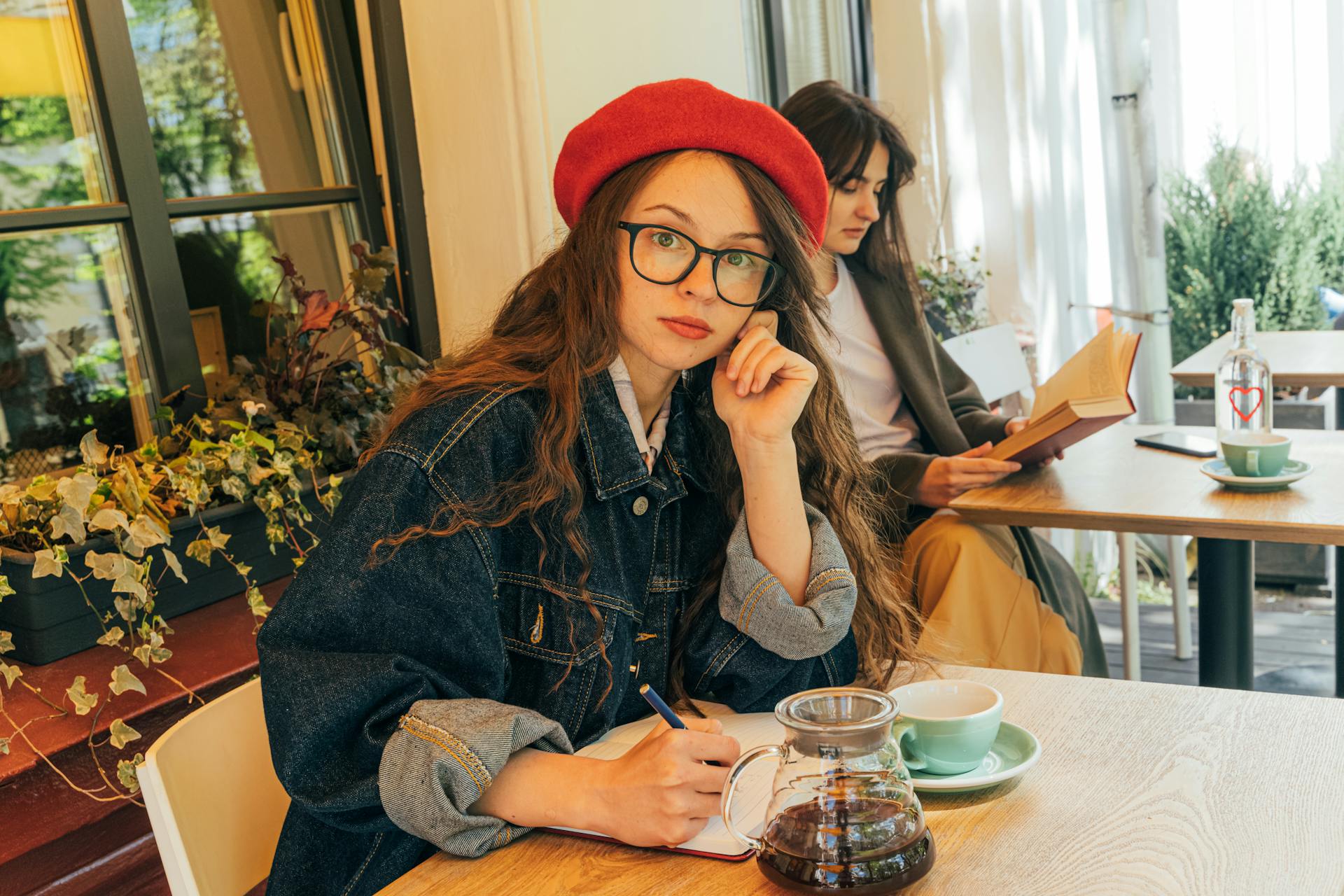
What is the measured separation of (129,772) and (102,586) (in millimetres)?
320

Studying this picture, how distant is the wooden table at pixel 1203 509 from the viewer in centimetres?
184

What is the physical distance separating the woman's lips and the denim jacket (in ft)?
0.33

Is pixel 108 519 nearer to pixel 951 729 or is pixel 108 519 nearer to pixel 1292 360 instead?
pixel 951 729

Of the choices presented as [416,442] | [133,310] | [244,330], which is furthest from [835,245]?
[416,442]

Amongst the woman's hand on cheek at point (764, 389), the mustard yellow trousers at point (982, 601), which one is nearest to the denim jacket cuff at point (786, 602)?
the woman's hand on cheek at point (764, 389)

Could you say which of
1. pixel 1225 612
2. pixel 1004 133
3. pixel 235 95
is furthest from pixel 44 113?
pixel 1004 133

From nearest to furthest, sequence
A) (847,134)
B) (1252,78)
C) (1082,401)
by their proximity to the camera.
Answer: (1082,401) < (847,134) < (1252,78)

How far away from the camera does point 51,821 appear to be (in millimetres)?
1436

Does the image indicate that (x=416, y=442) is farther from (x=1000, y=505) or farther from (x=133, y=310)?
(x=1000, y=505)

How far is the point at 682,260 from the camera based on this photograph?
1329mm

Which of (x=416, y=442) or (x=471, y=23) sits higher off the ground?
(x=471, y=23)

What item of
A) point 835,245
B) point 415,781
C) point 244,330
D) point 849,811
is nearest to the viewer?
point 849,811

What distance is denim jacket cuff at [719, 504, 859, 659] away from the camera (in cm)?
123

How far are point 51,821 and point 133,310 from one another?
2.95ft
